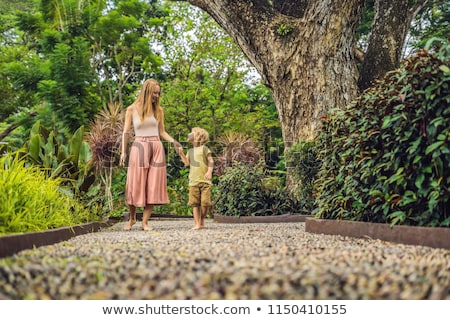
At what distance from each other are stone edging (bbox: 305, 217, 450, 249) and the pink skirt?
2078 millimetres

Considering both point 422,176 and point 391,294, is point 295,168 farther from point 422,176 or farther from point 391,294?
point 391,294

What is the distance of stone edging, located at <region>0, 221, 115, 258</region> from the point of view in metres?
3.48

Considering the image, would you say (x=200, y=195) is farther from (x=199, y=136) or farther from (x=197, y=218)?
(x=199, y=136)

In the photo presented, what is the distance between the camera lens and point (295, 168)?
9.70m

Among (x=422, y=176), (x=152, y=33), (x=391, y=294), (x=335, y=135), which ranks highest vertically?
(x=152, y=33)

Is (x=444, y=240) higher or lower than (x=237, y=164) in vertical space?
lower

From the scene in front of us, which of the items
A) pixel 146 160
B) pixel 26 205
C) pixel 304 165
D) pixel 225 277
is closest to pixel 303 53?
pixel 304 165

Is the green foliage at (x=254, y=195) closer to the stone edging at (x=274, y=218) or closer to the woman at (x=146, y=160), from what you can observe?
the stone edging at (x=274, y=218)

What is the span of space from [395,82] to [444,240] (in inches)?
57.4

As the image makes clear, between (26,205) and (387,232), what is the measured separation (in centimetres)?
306

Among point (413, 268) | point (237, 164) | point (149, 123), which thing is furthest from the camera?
point (237, 164)

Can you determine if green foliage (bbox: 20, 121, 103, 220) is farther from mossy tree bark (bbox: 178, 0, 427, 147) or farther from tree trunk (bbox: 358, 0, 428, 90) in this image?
tree trunk (bbox: 358, 0, 428, 90)

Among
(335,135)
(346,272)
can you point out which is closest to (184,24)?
(335,135)

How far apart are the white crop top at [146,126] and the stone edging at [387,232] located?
238 centimetres
